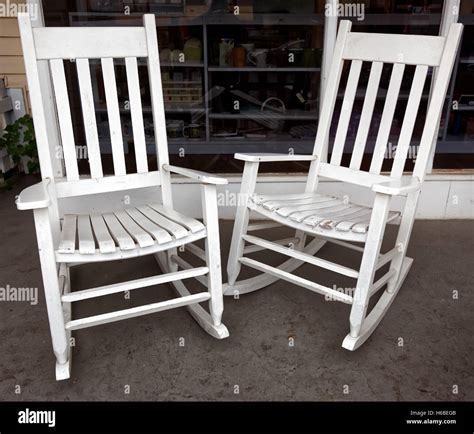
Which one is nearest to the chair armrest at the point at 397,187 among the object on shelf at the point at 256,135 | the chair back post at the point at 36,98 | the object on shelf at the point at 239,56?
the chair back post at the point at 36,98

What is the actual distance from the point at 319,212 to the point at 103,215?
87cm

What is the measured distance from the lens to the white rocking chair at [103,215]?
137 centimetres

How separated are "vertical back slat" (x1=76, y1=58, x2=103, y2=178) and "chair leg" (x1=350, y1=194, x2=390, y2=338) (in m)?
1.09

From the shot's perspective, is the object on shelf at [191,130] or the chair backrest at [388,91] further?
the object on shelf at [191,130]

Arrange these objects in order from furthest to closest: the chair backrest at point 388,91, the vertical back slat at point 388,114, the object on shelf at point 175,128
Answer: the object on shelf at point 175,128 → the vertical back slat at point 388,114 → the chair backrest at point 388,91

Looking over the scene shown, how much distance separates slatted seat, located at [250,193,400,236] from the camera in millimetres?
1552

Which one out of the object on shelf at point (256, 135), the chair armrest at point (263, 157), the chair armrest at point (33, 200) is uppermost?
the chair armrest at point (33, 200)

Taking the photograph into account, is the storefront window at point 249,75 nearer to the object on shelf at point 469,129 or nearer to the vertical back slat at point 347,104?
the object on shelf at point 469,129

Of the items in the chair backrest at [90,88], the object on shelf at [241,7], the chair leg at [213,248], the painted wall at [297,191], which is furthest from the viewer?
the object on shelf at [241,7]

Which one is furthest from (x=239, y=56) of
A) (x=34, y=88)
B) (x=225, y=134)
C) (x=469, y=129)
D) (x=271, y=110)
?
(x=34, y=88)

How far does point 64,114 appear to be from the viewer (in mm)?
1708

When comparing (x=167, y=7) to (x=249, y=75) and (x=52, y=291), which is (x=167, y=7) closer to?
(x=249, y=75)

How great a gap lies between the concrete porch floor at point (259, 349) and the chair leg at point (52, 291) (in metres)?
0.08
